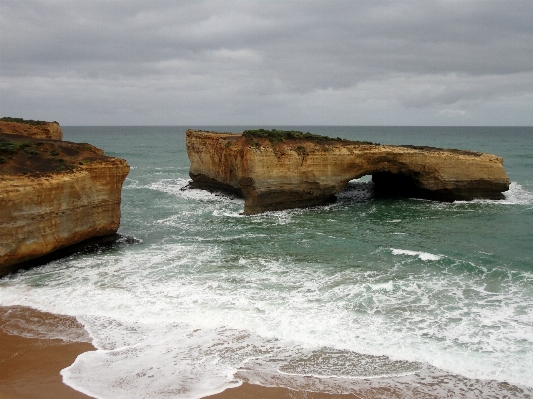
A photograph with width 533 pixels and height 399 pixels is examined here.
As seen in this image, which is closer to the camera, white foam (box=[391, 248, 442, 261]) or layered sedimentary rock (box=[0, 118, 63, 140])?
white foam (box=[391, 248, 442, 261])

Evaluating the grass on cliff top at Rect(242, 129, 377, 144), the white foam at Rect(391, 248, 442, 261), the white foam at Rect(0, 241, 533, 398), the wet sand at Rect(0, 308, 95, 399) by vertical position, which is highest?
the grass on cliff top at Rect(242, 129, 377, 144)

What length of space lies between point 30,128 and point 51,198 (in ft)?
38.5

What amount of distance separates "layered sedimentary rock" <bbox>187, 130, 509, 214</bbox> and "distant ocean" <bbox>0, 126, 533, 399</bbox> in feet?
9.73

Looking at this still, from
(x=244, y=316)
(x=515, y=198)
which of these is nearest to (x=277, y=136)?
(x=244, y=316)

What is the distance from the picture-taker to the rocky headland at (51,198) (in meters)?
14.4

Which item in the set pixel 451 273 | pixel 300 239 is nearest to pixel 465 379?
pixel 451 273

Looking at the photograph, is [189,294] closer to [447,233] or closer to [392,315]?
[392,315]

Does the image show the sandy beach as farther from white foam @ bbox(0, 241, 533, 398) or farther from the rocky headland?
the rocky headland

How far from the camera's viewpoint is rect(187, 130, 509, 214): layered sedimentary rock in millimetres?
23953

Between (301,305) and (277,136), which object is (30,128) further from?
(301,305)

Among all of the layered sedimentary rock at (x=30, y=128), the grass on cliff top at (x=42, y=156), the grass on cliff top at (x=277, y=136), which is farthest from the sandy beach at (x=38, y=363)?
the grass on cliff top at (x=277, y=136)

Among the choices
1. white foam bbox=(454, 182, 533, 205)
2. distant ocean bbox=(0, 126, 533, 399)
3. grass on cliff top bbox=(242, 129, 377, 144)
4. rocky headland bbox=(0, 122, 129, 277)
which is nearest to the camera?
distant ocean bbox=(0, 126, 533, 399)

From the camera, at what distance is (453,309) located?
12.5 meters

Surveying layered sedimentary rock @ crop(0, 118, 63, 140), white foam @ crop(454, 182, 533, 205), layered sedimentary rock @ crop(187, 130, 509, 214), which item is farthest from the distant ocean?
layered sedimentary rock @ crop(0, 118, 63, 140)
